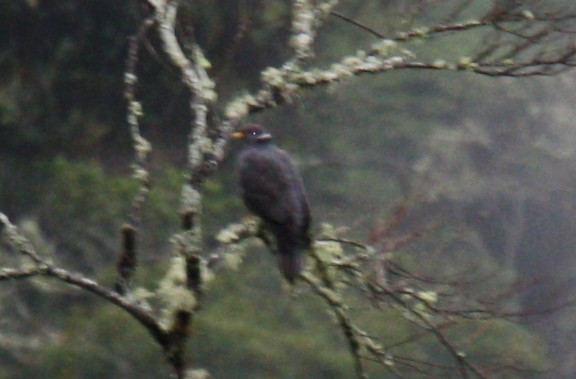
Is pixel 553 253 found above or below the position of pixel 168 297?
below

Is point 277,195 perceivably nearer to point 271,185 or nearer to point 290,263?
point 271,185

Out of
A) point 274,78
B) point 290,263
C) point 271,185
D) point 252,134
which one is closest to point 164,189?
point 252,134

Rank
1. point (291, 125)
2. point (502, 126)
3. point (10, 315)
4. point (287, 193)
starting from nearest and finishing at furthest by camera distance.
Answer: point (287, 193)
point (10, 315)
point (291, 125)
point (502, 126)

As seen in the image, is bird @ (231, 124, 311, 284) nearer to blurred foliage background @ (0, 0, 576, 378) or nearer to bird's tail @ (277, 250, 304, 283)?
bird's tail @ (277, 250, 304, 283)

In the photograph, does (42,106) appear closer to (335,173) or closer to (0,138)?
(0,138)

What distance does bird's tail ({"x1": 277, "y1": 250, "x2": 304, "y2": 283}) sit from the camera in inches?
178

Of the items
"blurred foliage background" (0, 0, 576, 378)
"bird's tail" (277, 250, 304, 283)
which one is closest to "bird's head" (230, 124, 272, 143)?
"bird's tail" (277, 250, 304, 283)

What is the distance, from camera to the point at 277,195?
4.85 m

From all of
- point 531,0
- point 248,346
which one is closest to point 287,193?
point 531,0

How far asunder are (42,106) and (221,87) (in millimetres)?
1271

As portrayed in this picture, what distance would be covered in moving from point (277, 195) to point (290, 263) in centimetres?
39

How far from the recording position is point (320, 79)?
4668 millimetres

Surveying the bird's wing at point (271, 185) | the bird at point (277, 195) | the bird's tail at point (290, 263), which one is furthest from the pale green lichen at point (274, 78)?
the bird's tail at point (290, 263)

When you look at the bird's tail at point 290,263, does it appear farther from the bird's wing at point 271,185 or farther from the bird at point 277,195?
the bird's wing at point 271,185
